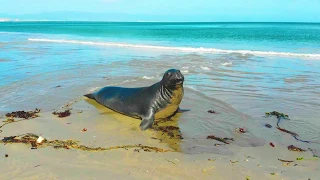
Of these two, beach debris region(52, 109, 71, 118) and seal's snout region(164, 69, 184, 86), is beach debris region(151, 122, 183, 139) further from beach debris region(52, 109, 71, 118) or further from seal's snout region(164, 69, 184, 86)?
beach debris region(52, 109, 71, 118)

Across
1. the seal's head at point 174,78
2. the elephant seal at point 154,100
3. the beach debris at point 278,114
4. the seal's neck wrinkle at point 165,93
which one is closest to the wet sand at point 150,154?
the elephant seal at point 154,100

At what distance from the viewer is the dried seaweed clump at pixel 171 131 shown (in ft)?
19.2

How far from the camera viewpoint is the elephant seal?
656 centimetres

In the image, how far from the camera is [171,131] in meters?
6.11

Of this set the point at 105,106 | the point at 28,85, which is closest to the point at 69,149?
the point at 105,106

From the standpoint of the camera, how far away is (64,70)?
13250mm

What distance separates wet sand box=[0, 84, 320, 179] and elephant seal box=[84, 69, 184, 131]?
22 cm

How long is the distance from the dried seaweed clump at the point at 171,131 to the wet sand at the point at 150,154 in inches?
4.2

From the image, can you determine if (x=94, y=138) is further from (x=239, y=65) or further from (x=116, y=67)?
(x=239, y=65)

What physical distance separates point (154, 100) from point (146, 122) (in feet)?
1.99

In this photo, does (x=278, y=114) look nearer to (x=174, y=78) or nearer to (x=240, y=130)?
(x=240, y=130)

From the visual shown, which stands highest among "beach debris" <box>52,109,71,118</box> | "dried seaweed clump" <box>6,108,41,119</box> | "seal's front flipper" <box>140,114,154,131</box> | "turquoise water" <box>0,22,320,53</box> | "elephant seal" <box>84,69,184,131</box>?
"elephant seal" <box>84,69,184,131</box>

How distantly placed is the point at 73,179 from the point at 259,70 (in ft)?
35.7

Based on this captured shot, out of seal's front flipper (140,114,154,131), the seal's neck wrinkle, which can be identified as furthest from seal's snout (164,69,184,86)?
seal's front flipper (140,114,154,131)
